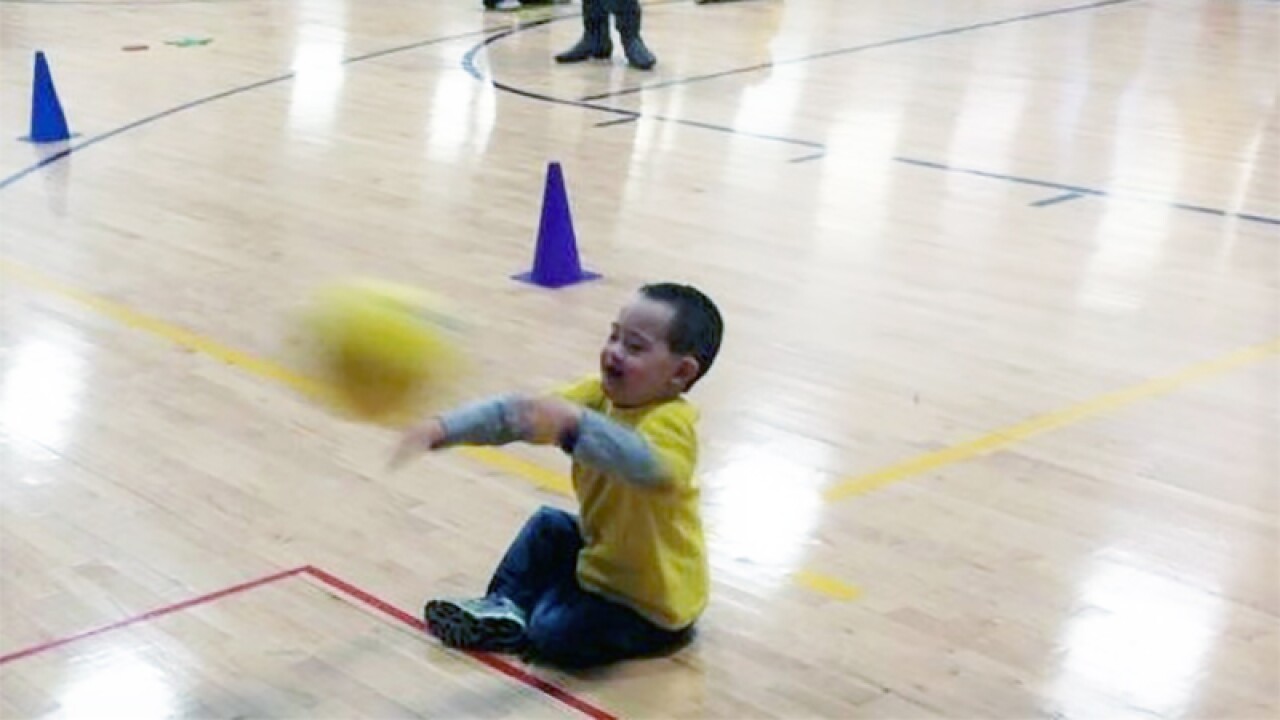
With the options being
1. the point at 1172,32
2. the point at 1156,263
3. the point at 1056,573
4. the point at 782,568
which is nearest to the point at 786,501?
the point at 782,568

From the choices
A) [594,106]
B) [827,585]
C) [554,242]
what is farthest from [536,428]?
[594,106]

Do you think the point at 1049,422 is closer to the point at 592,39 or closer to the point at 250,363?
the point at 250,363

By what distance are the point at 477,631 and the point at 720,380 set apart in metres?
1.73

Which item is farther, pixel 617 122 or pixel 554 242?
pixel 617 122

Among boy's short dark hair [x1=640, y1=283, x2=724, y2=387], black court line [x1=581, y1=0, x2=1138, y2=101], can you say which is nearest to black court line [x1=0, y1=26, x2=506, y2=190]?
black court line [x1=581, y1=0, x2=1138, y2=101]

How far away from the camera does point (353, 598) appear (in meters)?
3.36

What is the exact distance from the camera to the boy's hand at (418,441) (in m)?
2.57

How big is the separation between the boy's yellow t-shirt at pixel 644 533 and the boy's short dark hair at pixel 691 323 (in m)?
0.09

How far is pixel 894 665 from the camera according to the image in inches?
124

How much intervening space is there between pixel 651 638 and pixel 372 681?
51 cm

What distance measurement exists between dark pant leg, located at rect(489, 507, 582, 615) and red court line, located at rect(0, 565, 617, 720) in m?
0.15

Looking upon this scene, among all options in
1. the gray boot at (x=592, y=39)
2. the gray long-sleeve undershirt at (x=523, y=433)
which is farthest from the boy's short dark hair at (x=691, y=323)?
the gray boot at (x=592, y=39)

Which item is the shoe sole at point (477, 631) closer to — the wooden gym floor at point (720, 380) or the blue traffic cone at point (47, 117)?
the wooden gym floor at point (720, 380)

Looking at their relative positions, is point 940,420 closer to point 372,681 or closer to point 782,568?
point 782,568
